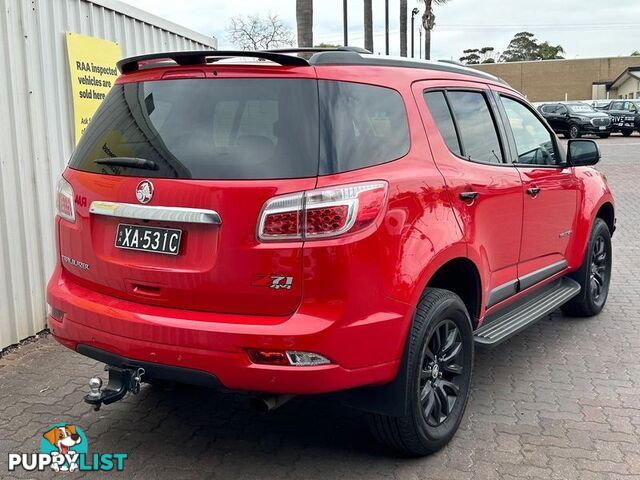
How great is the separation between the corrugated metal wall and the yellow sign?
0.06 meters

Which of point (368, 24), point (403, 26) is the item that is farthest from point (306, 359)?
point (403, 26)

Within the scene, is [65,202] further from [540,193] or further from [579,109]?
[579,109]

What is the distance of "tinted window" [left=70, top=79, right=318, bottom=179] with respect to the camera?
9.20 feet

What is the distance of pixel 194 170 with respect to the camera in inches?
113

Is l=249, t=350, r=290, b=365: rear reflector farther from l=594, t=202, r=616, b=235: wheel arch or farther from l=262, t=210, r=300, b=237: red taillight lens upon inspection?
l=594, t=202, r=616, b=235: wheel arch

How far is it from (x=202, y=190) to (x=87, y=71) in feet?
11.1

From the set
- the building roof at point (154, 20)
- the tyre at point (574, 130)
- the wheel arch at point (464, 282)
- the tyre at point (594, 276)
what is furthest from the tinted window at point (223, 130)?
the tyre at point (574, 130)

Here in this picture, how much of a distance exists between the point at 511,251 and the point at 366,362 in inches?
65.0

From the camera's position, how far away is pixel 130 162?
9.96 feet

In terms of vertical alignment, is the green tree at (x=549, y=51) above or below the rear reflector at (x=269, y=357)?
above

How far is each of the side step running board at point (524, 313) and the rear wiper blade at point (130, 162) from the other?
1.98 m

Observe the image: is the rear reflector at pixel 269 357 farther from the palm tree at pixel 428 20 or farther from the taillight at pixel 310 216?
the palm tree at pixel 428 20

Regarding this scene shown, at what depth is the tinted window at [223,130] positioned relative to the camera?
2803 mm

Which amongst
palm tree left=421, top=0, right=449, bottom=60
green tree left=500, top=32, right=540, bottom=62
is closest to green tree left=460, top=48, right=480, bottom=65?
green tree left=500, top=32, right=540, bottom=62
